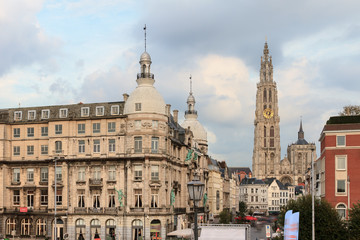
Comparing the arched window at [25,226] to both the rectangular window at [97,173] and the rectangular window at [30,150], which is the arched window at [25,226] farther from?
the rectangular window at [97,173]

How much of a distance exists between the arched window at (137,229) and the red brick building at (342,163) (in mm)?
29505

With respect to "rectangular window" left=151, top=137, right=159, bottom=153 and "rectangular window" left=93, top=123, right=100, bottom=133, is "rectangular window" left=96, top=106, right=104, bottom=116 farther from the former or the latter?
"rectangular window" left=151, top=137, right=159, bottom=153

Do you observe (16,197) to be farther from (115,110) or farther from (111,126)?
(115,110)

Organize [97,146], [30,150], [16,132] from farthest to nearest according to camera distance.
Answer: [16,132] → [30,150] → [97,146]

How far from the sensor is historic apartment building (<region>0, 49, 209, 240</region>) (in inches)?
3255

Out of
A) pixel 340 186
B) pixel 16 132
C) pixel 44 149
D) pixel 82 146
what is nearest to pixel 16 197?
pixel 44 149

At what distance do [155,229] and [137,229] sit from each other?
2732 millimetres

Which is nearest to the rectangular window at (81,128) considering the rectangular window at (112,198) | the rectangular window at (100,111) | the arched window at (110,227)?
the rectangular window at (100,111)

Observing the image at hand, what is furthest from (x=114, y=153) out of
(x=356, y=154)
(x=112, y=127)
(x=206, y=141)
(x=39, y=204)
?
(x=206, y=141)

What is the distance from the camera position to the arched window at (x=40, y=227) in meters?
86.7

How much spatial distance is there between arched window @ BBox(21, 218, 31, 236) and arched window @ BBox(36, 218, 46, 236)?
5.27ft

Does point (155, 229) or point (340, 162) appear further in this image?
point (155, 229)

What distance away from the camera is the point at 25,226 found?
88000mm

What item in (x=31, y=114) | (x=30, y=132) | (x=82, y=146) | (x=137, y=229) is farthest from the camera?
(x=31, y=114)
